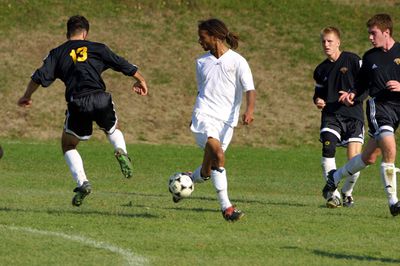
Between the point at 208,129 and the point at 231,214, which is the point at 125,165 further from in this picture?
the point at 231,214

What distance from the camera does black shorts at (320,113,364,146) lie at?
47.0 ft

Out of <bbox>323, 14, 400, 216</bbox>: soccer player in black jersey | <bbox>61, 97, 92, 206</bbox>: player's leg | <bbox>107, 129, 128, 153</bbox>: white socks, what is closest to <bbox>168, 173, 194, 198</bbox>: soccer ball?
<bbox>107, 129, 128, 153</bbox>: white socks

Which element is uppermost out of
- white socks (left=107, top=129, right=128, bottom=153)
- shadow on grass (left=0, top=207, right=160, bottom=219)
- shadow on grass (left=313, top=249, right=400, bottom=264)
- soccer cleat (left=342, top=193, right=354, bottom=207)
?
white socks (left=107, top=129, right=128, bottom=153)

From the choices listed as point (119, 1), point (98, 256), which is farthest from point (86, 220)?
point (119, 1)

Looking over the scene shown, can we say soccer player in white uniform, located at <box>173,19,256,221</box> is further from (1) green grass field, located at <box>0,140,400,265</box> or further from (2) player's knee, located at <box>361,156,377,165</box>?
(2) player's knee, located at <box>361,156,377,165</box>

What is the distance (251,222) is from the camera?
11.5 metres

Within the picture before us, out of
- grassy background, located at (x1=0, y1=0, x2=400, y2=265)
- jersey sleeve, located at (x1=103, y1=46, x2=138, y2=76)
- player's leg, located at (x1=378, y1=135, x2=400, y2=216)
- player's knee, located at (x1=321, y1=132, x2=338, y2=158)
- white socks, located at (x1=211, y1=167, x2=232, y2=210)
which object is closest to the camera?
grassy background, located at (x1=0, y1=0, x2=400, y2=265)

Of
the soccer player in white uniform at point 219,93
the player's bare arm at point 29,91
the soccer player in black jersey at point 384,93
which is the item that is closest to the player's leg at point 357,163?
the soccer player in black jersey at point 384,93

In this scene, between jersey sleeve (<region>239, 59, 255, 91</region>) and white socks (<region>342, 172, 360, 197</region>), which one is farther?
white socks (<region>342, 172, 360, 197</region>)

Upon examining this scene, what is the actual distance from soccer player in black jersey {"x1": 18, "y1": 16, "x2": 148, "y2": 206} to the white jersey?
1.13 m

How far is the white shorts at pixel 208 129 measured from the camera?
37.6 ft

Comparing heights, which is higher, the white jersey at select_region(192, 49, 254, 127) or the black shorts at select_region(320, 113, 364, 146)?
the white jersey at select_region(192, 49, 254, 127)

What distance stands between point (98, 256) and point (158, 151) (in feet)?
52.6

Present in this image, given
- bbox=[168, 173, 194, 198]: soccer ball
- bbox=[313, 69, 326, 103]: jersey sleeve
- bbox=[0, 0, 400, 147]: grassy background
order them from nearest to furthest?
bbox=[168, 173, 194, 198]: soccer ball
bbox=[313, 69, 326, 103]: jersey sleeve
bbox=[0, 0, 400, 147]: grassy background
